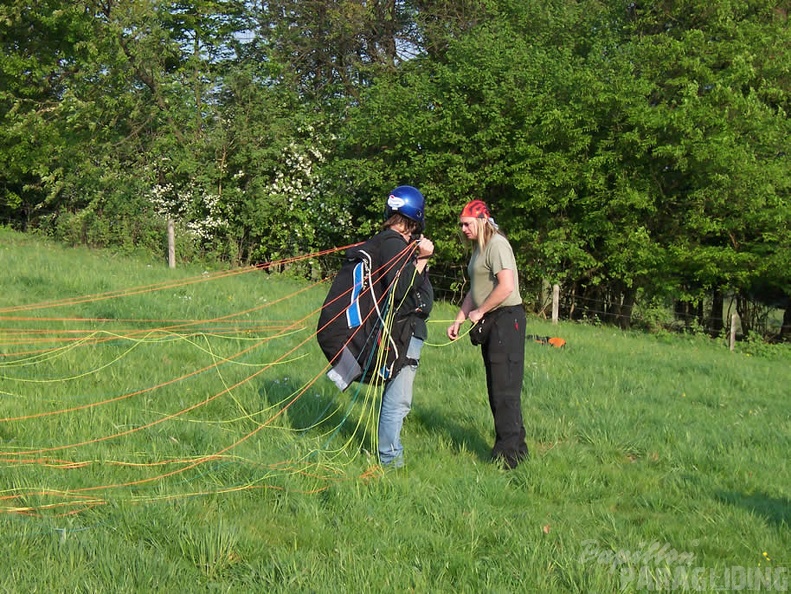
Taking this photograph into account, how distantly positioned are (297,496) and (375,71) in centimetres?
2002

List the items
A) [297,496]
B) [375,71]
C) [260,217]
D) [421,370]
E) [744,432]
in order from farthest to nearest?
[375,71] < [260,217] < [421,370] < [744,432] < [297,496]

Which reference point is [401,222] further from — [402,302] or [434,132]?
[434,132]

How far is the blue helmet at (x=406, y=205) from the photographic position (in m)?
4.80

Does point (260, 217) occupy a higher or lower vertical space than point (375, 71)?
lower

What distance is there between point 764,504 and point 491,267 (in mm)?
2307

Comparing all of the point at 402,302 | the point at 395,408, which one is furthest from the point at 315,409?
the point at 402,302

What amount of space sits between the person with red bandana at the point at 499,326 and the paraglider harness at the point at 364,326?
1.98 feet

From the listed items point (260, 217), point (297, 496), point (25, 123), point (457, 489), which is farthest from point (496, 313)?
point (25, 123)

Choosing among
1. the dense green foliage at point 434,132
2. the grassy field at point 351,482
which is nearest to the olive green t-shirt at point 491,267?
the grassy field at point 351,482

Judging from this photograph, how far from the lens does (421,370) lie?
8.02 meters

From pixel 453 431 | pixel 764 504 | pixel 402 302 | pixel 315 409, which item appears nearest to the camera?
pixel 764 504

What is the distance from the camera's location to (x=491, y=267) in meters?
5.01

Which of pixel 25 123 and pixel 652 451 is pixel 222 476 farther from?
pixel 25 123

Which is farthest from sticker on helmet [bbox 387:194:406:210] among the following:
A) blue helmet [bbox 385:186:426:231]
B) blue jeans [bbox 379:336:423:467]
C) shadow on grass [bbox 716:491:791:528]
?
shadow on grass [bbox 716:491:791:528]
